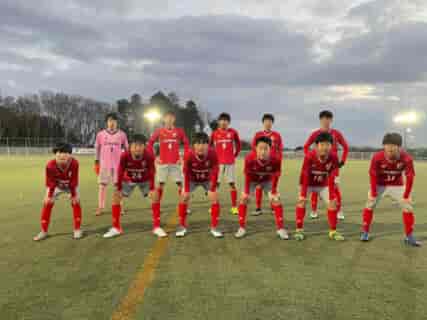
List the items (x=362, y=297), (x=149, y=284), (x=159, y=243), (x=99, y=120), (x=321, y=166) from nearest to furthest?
(x=362, y=297) → (x=149, y=284) → (x=159, y=243) → (x=321, y=166) → (x=99, y=120)

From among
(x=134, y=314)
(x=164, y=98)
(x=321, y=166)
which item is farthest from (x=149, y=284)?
(x=164, y=98)

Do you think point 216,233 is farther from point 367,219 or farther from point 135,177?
point 367,219

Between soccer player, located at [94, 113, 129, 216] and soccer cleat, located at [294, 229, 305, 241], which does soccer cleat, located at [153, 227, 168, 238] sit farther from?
soccer player, located at [94, 113, 129, 216]

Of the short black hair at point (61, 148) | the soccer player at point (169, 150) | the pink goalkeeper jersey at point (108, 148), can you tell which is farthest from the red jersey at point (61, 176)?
the pink goalkeeper jersey at point (108, 148)

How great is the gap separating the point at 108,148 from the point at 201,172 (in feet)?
8.73

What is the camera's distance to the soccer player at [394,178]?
488 cm

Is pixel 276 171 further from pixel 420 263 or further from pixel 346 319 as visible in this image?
pixel 346 319

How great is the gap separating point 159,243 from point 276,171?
7.18 feet

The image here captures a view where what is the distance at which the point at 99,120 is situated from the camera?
94.4 meters

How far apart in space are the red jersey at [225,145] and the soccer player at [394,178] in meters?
3.06

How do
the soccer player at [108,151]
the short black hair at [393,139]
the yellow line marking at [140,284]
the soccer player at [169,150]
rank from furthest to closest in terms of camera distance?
1. the soccer player at [108,151]
2. the soccer player at [169,150]
3. the short black hair at [393,139]
4. the yellow line marking at [140,284]

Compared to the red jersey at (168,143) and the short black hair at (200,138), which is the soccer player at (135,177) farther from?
the red jersey at (168,143)

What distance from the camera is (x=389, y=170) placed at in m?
5.05

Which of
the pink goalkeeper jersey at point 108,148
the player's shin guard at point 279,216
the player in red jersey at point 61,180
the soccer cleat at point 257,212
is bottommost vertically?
the soccer cleat at point 257,212
